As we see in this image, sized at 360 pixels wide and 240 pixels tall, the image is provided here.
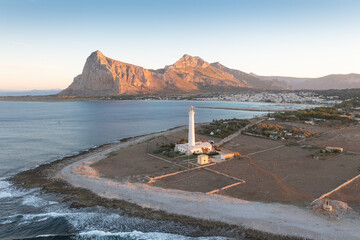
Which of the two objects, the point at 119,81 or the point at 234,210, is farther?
the point at 119,81

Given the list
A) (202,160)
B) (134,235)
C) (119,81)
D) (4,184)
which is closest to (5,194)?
(4,184)

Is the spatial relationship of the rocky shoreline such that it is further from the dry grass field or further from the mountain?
the mountain

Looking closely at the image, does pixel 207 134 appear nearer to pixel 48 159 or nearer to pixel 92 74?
pixel 48 159

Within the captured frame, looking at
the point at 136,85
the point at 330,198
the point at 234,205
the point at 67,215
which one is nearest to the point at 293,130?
the point at 330,198

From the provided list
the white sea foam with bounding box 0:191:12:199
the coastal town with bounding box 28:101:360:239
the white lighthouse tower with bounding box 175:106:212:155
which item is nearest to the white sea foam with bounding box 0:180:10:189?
the white sea foam with bounding box 0:191:12:199

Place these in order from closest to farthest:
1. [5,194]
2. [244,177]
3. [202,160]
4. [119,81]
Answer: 1. [5,194]
2. [244,177]
3. [202,160]
4. [119,81]

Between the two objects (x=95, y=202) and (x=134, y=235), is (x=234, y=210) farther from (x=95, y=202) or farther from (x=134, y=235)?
(x=95, y=202)
